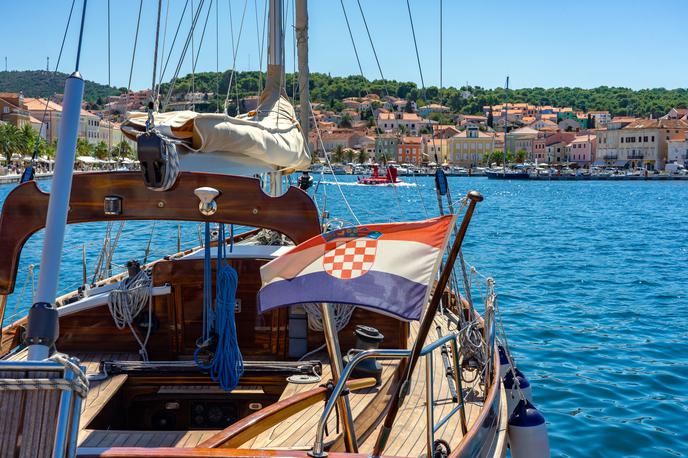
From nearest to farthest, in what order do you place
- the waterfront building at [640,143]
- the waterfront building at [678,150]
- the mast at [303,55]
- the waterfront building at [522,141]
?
the mast at [303,55] < the waterfront building at [678,150] < the waterfront building at [640,143] < the waterfront building at [522,141]

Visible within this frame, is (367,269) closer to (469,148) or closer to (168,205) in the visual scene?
(168,205)

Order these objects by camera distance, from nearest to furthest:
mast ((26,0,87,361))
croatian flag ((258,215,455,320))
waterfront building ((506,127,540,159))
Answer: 1. mast ((26,0,87,361))
2. croatian flag ((258,215,455,320))
3. waterfront building ((506,127,540,159))

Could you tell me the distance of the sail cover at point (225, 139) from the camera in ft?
18.9

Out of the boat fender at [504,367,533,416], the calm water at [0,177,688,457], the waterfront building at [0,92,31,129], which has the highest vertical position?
the waterfront building at [0,92,31,129]

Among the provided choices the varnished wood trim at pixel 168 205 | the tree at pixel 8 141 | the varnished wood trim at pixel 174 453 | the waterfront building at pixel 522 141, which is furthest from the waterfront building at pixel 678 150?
the varnished wood trim at pixel 174 453

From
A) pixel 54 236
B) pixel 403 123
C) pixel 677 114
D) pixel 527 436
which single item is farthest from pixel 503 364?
pixel 677 114

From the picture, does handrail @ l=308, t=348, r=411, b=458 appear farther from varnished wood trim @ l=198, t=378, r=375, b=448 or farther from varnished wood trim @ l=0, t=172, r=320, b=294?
varnished wood trim @ l=0, t=172, r=320, b=294

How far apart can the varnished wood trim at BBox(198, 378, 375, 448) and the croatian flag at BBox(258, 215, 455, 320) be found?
64cm

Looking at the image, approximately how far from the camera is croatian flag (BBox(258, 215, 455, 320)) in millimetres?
3688

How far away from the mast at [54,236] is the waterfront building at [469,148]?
446 ft

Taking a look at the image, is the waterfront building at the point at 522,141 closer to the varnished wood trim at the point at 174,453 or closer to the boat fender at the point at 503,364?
the boat fender at the point at 503,364

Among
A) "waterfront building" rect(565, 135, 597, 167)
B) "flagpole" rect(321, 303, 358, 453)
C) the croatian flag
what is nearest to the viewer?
the croatian flag

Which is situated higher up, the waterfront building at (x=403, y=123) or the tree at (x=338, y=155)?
the waterfront building at (x=403, y=123)

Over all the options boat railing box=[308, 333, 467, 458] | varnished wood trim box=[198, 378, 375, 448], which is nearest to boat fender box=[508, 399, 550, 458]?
boat railing box=[308, 333, 467, 458]
